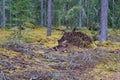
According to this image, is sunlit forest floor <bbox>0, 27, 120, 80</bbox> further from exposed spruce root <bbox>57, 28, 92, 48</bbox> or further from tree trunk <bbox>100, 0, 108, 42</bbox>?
tree trunk <bbox>100, 0, 108, 42</bbox>

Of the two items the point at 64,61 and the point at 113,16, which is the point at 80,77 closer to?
the point at 64,61

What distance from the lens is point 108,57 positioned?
38.3 ft

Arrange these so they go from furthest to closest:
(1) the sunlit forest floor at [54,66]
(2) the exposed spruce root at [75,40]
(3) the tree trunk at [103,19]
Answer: (3) the tree trunk at [103,19]
(2) the exposed spruce root at [75,40]
(1) the sunlit forest floor at [54,66]

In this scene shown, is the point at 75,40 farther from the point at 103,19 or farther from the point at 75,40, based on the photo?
the point at 103,19

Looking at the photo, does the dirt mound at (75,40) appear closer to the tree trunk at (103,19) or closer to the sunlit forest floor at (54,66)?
the sunlit forest floor at (54,66)

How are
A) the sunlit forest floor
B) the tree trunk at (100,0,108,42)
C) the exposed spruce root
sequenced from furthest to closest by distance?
1. the tree trunk at (100,0,108,42)
2. the exposed spruce root
3. the sunlit forest floor

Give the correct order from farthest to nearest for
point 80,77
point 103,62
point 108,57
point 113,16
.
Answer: point 113,16 → point 108,57 → point 103,62 → point 80,77

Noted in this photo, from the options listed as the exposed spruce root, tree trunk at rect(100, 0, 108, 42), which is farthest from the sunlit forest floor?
tree trunk at rect(100, 0, 108, 42)

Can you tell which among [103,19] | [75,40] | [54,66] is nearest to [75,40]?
[75,40]

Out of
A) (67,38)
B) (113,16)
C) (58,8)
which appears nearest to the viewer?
(67,38)

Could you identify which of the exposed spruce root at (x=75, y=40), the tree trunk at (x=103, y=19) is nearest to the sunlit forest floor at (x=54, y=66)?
the exposed spruce root at (x=75, y=40)

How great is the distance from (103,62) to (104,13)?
28.1 ft

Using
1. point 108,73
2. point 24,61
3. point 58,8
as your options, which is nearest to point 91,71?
point 108,73

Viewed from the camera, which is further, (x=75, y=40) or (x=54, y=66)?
(x=75, y=40)
